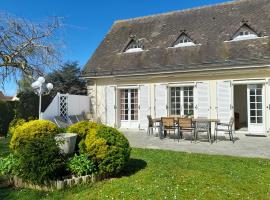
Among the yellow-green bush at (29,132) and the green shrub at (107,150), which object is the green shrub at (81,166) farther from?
the yellow-green bush at (29,132)

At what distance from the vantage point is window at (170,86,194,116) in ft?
46.0

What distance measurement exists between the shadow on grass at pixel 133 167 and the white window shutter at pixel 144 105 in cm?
740

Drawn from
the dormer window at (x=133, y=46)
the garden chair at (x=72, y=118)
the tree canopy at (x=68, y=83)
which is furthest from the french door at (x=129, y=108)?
the tree canopy at (x=68, y=83)

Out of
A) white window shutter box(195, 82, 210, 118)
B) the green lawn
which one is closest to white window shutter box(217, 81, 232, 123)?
white window shutter box(195, 82, 210, 118)

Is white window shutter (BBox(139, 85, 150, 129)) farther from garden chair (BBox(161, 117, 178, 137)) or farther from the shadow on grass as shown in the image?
the shadow on grass

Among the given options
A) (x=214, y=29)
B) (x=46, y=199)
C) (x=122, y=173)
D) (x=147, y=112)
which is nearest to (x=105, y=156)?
(x=122, y=173)

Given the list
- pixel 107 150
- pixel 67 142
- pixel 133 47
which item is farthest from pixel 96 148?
pixel 133 47

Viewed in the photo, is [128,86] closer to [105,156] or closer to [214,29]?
[214,29]

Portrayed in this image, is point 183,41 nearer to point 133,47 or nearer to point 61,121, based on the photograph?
point 133,47

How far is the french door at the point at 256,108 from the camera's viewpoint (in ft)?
40.9

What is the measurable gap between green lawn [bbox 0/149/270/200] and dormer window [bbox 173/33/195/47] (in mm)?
9102

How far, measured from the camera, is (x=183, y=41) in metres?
15.3

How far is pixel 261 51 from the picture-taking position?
12391mm

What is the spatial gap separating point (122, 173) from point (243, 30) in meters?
10.6
